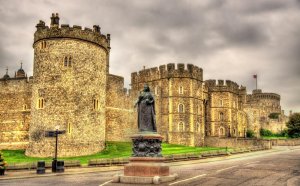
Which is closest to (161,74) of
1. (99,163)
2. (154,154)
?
(99,163)

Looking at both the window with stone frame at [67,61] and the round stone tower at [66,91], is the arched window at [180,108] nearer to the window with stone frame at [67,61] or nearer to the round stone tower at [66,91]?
the round stone tower at [66,91]

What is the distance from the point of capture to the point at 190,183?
16297 millimetres

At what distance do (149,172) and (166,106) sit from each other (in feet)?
112

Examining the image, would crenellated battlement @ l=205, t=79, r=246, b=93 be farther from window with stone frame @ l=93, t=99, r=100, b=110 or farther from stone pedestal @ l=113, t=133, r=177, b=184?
stone pedestal @ l=113, t=133, r=177, b=184

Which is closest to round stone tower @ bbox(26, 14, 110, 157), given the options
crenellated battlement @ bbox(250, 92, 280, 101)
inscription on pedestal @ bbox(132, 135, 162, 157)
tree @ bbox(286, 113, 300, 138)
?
inscription on pedestal @ bbox(132, 135, 162, 157)

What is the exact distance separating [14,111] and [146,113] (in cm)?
2964

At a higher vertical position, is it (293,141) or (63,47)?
(63,47)

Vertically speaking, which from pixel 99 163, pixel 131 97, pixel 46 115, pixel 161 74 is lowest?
pixel 99 163

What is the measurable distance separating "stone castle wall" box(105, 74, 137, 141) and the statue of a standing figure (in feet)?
86.1

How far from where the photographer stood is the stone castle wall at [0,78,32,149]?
42.1m

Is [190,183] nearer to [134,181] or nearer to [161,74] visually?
[134,181]

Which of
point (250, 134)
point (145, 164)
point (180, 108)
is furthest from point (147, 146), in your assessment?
point (250, 134)

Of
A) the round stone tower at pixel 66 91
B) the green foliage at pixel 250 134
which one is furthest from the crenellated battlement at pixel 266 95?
the round stone tower at pixel 66 91

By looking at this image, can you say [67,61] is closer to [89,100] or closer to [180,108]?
[89,100]
